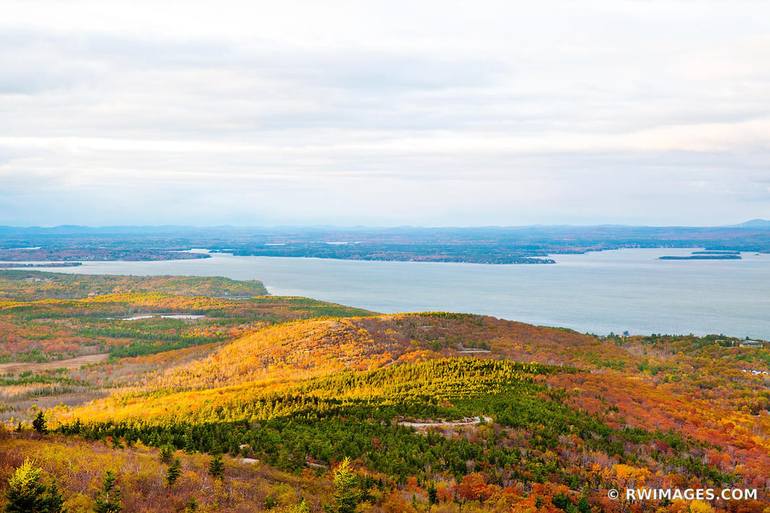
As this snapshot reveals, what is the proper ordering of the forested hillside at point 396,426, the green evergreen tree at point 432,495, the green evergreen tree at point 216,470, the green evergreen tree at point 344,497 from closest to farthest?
the green evergreen tree at point 344,497 → the forested hillside at point 396,426 → the green evergreen tree at point 216,470 → the green evergreen tree at point 432,495

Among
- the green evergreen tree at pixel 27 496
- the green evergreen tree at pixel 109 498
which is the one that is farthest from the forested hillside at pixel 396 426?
the green evergreen tree at pixel 27 496

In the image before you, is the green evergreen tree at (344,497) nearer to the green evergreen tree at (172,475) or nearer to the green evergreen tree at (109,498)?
the green evergreen tree at (172,475)

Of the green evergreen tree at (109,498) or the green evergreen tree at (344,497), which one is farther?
the green evergreen tree at (344,497)

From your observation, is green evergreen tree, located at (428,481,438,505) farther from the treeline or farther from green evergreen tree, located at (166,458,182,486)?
green evergreen tree, located at (166,458,182,486)

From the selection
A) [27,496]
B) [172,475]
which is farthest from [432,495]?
[27,496]

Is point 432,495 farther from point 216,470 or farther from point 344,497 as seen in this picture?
point 216,470

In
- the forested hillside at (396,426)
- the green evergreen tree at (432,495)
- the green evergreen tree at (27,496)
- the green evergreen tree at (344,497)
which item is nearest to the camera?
the green evergreen tree at (27,496)

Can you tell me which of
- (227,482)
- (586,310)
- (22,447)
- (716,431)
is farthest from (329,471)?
(586,310)

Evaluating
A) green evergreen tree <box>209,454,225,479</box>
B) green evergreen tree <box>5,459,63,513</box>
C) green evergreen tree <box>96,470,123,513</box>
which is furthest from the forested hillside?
green evergreen tree <box>5,459,63,513</box>

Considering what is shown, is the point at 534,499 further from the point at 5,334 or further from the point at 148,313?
the point at 148,313
